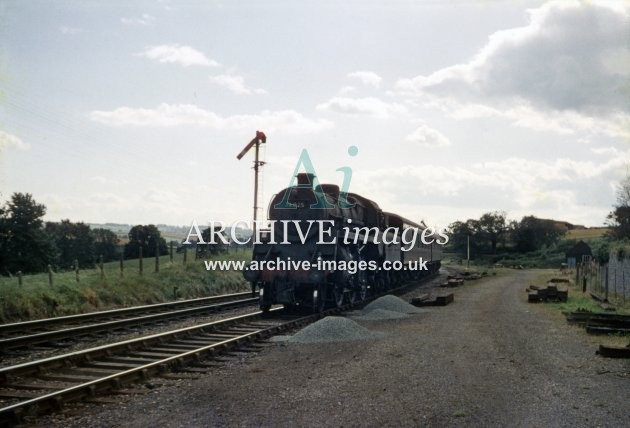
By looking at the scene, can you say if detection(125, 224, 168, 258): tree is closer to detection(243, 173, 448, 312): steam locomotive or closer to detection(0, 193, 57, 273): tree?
detection(0, 193, 57, 273): tree

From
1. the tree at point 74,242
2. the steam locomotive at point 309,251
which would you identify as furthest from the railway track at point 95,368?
the tree at point 74,242

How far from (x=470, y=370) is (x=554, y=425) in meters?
2.62

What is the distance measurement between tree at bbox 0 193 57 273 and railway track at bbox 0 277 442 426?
1717 inches

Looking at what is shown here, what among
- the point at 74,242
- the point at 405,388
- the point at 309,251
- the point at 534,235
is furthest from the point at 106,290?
the point at 534,235

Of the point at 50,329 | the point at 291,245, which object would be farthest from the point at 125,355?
the point at 291,245

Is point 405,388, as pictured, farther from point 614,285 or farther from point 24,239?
point 24,239

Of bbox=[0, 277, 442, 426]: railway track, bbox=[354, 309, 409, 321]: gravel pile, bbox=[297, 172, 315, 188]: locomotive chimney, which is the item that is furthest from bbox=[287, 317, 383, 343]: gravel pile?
bbox=[297, 172, 315, 188]: locomotive chimney

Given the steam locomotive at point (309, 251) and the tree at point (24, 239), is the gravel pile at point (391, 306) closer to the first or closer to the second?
the steam locomotive at point (309, 251)

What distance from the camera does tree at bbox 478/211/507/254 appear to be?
8225 centimetres

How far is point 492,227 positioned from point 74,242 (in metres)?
61.6

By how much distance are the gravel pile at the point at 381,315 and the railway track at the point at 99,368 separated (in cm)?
379

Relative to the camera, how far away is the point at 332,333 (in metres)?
11.6

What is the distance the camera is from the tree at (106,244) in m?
80.1

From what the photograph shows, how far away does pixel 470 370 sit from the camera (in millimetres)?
8461
